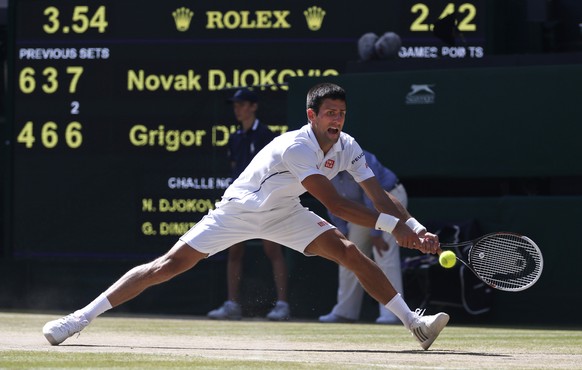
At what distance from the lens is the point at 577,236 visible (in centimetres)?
1183

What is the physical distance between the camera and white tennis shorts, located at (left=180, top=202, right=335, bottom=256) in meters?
8.43

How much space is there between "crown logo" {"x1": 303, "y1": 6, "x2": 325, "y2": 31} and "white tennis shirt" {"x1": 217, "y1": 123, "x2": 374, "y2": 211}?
14.7ft

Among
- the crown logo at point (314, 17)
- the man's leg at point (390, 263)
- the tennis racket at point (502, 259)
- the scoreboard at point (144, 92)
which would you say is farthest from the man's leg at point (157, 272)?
the crown logo at point (314, 17)

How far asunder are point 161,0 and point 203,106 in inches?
41.2

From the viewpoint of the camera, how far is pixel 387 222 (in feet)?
25.7

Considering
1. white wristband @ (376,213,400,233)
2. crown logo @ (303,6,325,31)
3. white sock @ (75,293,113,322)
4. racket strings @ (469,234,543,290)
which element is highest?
crown logo @ (303,6,325,31)

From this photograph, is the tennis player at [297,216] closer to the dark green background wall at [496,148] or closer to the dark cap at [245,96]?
the dark green background wall at [496,148]

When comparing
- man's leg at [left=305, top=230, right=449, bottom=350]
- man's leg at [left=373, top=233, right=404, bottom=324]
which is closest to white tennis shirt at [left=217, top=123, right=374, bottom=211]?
man's leg at [left=305, top=230, right=449, bottom=350]

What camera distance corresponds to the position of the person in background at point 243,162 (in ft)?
40.8

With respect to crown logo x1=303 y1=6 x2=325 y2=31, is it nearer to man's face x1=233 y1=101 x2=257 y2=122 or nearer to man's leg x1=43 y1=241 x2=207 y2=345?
man's face x1=233 y1=101 x2=257 y2=122

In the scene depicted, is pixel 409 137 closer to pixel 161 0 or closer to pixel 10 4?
pixel 161 0

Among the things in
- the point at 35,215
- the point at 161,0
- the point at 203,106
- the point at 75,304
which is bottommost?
the point at 75,304

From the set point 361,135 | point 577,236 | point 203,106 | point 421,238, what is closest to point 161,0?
point 203,106

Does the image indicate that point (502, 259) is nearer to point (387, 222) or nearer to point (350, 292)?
point (387, 222)
